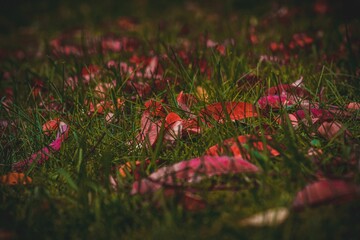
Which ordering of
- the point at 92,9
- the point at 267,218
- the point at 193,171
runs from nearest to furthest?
the point at 267,218
the point at 193,171
the point at 92,9

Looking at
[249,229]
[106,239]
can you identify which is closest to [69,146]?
[106,239]

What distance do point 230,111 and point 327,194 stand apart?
61 centimetres

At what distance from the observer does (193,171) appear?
139 centimetres

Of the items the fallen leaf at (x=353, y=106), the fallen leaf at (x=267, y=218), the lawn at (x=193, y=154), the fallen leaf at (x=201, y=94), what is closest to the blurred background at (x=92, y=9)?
the lawn at (x=193, y=154)

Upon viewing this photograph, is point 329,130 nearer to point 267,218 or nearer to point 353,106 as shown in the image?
point 353,106

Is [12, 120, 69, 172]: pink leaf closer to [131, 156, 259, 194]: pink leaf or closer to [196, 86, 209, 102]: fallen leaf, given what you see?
[131, 156, 259, 194]: pink leaf

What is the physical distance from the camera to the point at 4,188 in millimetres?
1489

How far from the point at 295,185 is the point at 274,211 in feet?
0.59

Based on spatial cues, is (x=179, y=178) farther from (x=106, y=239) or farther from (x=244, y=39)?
(x=244, y=39)

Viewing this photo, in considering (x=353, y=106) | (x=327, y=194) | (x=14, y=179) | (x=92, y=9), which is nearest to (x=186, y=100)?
(x=353, y=106)

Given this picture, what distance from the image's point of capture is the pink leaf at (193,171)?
136 cm

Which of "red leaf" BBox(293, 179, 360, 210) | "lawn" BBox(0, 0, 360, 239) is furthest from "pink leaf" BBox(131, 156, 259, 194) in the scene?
"red leaf" BBox(293, 179, 360, 210)

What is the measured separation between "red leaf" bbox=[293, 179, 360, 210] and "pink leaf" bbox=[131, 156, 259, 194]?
0.66 ft

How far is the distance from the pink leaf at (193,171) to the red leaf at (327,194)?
0.20 metres
